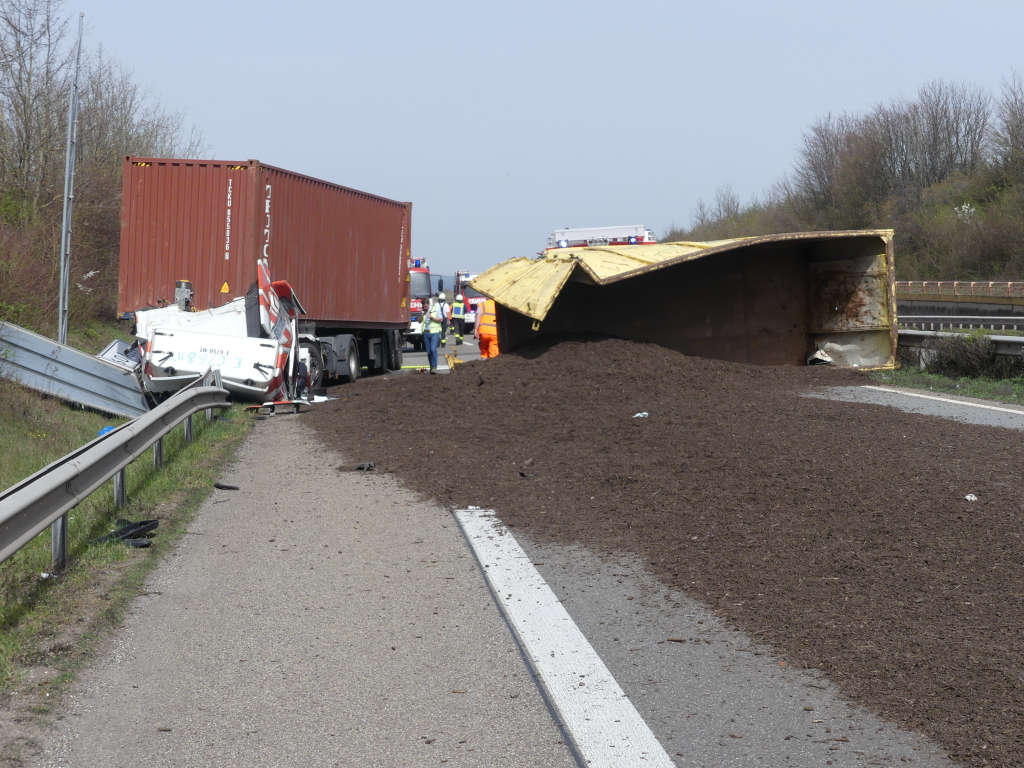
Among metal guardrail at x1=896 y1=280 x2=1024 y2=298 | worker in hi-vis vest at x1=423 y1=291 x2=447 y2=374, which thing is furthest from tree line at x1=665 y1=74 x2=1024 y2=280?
worker in hi-vis vest at x1=423 y1=291 x2=447 y2=374

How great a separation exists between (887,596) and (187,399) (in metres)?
7.81

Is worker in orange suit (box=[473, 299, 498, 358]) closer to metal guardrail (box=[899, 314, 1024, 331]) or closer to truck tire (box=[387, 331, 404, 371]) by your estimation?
truck tire (box=[387, 331, 404, 371])

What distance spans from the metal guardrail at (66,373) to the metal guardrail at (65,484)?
17.7 feet

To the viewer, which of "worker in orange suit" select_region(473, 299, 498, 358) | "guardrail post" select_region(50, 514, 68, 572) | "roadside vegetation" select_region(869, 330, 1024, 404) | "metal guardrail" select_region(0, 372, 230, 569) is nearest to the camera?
"metal guardrail" select_region(0, 372, 230, 569)

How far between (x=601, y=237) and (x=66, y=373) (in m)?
12.0

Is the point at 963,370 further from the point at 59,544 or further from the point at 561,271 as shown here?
the point at 59,544

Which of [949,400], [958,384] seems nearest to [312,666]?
[949,400]

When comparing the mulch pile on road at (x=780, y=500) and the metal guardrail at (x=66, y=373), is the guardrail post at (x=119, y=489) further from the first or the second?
the metal guardrail at (x=66, y=373)

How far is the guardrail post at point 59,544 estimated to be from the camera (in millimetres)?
6125

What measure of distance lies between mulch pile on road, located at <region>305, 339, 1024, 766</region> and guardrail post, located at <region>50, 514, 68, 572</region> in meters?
2.94

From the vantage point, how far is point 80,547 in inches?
265

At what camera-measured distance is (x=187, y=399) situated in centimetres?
1135

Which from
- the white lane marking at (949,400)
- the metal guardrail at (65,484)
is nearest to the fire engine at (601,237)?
the white lane marking at (949,400)

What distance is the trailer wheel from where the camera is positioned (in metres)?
22.1
